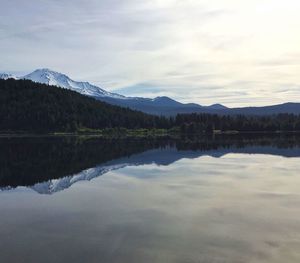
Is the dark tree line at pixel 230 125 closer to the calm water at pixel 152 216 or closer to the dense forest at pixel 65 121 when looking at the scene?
the dense forest at pixel 65 121

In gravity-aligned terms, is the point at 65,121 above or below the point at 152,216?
above

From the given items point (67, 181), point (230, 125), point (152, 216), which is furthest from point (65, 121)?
point (152, 216)

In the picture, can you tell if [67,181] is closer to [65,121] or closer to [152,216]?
[152,216]

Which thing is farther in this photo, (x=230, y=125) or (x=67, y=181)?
(x=230, y=125)

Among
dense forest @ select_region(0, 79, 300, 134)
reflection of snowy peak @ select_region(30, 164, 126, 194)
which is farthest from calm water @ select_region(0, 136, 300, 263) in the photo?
dense forest @ select_region(0, 79, 300, 134)

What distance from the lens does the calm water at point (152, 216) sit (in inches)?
622

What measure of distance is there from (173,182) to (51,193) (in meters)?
8.70

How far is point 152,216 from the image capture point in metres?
21.6

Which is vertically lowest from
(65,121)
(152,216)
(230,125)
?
(152,216)

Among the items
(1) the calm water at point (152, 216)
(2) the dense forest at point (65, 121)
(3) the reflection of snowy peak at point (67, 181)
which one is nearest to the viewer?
(1) the calm water at point (152, 216)

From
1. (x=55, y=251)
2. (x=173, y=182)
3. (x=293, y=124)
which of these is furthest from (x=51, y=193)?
(x=293, y=124)

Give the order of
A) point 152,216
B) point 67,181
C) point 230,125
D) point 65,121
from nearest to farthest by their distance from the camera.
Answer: point 152,216 < point 67,181 < point 65,121 < point 230,125

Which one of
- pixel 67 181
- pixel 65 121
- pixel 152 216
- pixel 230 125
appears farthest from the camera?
pixel 230 125

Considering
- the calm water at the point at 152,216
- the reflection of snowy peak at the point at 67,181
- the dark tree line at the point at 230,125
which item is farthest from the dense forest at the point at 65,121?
the calm water at the point at 152,216
